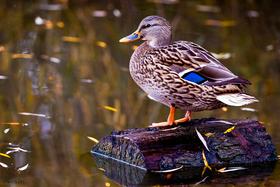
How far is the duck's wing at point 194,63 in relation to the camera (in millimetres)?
6070

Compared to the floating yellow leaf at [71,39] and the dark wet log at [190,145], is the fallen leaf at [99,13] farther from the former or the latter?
the dark wet log at [190,145]

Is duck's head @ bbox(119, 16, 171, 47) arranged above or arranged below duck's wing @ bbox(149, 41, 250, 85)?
above

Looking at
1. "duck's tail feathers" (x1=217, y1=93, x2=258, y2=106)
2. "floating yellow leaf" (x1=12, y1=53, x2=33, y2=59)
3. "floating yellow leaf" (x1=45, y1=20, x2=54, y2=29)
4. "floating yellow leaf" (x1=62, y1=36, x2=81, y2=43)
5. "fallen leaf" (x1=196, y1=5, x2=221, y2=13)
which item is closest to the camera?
"duck's tail feathers" (x1=217, y1=93, x2=258, y2=106)

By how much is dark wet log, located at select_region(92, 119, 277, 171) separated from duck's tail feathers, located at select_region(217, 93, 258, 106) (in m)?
0.35

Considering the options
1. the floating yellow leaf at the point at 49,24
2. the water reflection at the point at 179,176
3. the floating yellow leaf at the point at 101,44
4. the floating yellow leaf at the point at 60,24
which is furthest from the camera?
the floating yellow leaf at the point at 60,24

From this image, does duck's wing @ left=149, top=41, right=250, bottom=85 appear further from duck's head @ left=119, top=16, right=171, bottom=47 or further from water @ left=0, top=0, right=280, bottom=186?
water @ left=0, top=0, right=280, bottom=186

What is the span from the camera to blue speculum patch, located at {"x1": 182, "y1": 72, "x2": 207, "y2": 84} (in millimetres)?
6062

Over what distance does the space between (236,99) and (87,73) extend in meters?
3.21

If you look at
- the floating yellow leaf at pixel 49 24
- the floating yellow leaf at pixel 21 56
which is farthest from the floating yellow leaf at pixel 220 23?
the floating yellow leaf at pixel 21 56

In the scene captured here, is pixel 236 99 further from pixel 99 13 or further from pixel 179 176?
pixel 99 13

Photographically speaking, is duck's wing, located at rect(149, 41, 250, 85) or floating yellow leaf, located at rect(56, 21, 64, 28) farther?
floating yellow leaf, located at rect(56, 21, 64, 28)

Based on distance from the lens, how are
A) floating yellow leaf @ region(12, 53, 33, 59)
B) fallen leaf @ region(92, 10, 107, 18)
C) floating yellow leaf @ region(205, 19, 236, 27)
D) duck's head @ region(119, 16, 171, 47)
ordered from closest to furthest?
duck's head @ region(119, 16, 171, 47), floating yellow leaf @ region(12, 53, 33, 59), floating yellow leaf @ region(205, 19, 236, 27), fallen leaf @ region(92, 10, 107, 18)

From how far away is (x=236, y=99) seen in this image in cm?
599

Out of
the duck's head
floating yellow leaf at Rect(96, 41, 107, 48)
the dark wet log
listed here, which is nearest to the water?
floating yellow leaf at Rect(96, 41, 107, 48)
